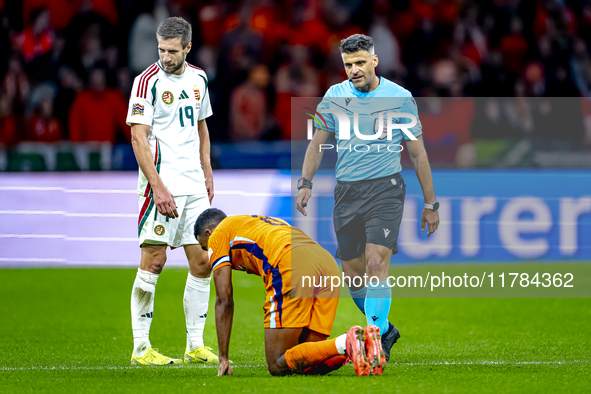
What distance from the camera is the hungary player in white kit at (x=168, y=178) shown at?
5.56m

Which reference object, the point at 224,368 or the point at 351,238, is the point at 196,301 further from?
the point at 351,238

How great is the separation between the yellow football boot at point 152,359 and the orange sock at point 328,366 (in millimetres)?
1086

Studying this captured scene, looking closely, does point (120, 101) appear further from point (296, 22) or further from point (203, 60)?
point (296, 22)

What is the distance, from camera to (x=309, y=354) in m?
4.78

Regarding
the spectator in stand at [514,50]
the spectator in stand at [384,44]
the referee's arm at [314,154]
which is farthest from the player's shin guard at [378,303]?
the spectator in stand at [514,50]

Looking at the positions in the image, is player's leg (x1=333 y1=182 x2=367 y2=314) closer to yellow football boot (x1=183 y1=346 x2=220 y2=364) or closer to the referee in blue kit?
the referee in blue kit

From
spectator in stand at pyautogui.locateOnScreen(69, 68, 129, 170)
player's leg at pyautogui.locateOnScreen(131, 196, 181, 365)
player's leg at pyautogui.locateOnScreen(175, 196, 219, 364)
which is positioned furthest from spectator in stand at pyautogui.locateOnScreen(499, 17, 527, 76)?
player's leg at pyautogui.locateOnScreen(131, 196, 181, 365)

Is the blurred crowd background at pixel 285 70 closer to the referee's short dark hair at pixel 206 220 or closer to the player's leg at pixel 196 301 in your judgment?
the player's leg at pixel 196 301

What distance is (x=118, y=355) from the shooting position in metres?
5.88

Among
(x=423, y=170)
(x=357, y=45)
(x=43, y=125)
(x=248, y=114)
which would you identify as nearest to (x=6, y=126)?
(x=43, y=125)

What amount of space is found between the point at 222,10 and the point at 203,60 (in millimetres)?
1447

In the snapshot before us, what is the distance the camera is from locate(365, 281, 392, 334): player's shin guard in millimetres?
5453

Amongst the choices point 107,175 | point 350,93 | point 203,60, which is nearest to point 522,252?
point 350,93

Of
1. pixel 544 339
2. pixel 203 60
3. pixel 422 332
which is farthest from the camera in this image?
pixel 203 60
